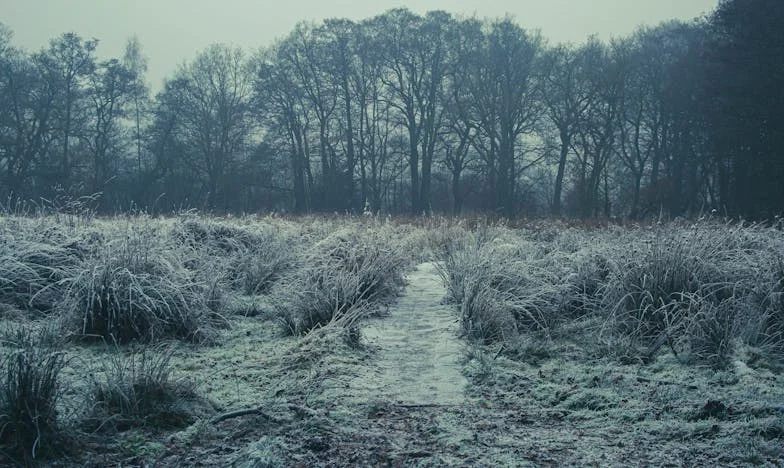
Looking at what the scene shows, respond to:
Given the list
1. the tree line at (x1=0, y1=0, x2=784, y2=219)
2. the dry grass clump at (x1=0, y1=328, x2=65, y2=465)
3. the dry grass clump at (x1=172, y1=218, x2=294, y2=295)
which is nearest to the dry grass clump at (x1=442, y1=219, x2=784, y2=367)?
the dry grass clump at (x1=172, y1=218, x2=294, y2=295)

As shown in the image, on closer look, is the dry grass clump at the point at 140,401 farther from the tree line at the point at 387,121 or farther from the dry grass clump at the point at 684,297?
the tree line at the point at 387,121

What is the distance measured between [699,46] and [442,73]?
1206 centimetres

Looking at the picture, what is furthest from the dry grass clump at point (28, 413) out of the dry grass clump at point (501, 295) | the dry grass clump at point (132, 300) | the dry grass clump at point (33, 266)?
the dry grass clump at point (501, 295)

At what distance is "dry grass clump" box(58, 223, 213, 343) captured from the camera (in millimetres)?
4250

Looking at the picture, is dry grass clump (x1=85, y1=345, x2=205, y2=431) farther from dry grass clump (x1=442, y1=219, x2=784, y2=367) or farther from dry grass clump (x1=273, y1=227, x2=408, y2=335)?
dry grass clump (x1=442, y1=219, x2=784, y2=367)

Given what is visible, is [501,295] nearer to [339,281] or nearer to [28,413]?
[339,281]

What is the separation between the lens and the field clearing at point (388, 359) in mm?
2615

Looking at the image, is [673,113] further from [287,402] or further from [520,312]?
[287,402]

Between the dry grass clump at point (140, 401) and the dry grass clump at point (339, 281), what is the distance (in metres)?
1.70

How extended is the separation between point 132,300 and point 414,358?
2110mm

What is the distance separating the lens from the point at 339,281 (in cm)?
548

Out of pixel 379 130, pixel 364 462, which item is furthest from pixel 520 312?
pixel 379 130

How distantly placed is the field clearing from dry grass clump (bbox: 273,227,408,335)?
3 cm

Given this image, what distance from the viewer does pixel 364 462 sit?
2.55 meters
